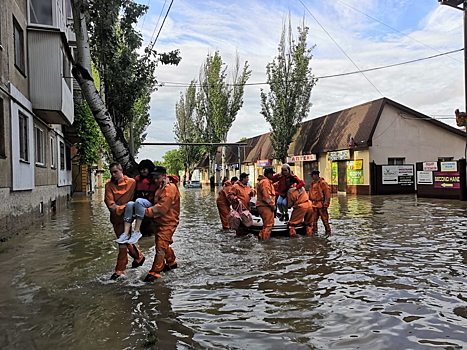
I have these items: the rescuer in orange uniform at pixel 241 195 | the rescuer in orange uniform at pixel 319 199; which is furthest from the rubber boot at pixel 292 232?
the rescuer in orange uniform at pixel 241 195

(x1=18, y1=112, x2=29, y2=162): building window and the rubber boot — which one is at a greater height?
(x1=18, y1=112, x2=29, y2=162): building window


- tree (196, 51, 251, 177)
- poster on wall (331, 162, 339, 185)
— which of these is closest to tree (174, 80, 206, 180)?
tree (196, 51, 251, 177)

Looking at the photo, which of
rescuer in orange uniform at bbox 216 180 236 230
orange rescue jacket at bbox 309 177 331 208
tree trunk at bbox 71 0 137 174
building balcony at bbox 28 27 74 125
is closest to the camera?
tree trunk at bbox 71 0 137 174

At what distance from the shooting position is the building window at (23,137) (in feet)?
39.3

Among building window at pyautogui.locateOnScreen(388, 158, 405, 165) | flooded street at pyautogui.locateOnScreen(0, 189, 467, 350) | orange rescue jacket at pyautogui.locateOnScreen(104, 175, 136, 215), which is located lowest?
flooded street at pyautogui.locateOnScreen(0, 189, 467, 350)

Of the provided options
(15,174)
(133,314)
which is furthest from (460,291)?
(15,174)

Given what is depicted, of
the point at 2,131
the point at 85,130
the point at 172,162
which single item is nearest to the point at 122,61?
the point at 2,131

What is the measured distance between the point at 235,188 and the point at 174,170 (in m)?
101

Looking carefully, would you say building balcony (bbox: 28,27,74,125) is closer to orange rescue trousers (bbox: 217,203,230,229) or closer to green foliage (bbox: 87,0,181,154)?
green foliage (bbox: 87,0,181,154)

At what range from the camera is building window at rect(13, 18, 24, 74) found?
11.6 meters

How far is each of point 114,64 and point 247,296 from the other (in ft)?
27.3

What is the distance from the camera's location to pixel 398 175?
26.4m

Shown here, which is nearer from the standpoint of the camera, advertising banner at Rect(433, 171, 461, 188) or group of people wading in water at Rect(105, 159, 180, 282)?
group of people wading in water at Rect(105, 159, 180, 282)

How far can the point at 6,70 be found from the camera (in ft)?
33.5
